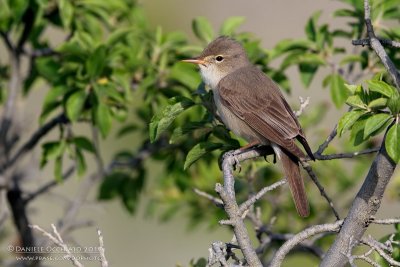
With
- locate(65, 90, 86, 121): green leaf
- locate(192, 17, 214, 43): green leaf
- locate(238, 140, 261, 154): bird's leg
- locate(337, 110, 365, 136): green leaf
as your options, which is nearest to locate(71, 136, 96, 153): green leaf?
locate(65, 90, 86, 121): green leaf

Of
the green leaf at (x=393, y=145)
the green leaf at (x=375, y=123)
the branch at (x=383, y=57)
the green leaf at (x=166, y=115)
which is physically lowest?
the green leaf at (x=393, y=145)

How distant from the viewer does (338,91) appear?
16.0 ft

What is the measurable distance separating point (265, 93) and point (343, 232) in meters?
2.08

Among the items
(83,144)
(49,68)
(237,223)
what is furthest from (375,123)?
(49,68)

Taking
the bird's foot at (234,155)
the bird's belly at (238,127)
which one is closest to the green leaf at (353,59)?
the bird's belly at (238,127)

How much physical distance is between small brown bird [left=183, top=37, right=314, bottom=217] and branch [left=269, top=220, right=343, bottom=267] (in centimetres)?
104

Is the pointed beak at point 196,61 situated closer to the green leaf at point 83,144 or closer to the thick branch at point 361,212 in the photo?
the green leaf at point 83,144

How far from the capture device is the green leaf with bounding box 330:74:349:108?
191 inches

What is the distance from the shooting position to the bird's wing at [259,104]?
15.1 ft

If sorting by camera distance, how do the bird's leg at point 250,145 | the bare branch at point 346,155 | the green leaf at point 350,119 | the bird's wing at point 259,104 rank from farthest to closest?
the bird's wing at point 259,104 → the bird's leg at point 250,145 → the bare branch at point 346,155 → the green leaf at point 350,119

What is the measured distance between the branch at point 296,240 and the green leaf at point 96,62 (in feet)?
6.72

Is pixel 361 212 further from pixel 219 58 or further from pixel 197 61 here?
pixel 219 58

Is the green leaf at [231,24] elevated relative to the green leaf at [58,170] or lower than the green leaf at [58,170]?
elevated

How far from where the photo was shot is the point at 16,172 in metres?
5.58
